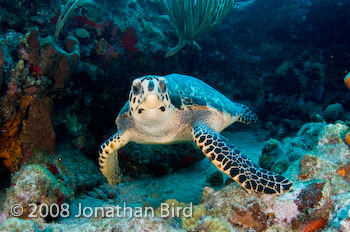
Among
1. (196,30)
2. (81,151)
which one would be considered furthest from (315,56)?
(81,151)

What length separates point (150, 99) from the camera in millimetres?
2826

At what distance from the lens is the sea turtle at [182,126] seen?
2.27m

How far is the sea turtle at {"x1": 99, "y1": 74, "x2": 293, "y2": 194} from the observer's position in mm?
2273

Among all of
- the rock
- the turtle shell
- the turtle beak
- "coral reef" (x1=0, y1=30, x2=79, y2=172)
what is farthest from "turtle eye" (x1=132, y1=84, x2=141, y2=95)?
the rock

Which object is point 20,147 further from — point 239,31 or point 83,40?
point 239,31

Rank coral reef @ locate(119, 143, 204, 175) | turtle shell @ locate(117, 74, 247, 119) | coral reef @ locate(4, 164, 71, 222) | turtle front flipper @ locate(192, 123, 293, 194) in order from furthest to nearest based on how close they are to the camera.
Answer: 1. coral reef @ locate(119, 143, 204, 175)
2. turtle shell @ locate(117, 74, 247, 119)
3. coral reef @ locate(4, 164, 71, 222)
4. turtle front flipper @ locate(192, 123, 293, 194)

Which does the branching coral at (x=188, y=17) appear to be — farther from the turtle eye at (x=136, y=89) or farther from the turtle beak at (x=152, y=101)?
the turtle beak at (x=152, y=101)

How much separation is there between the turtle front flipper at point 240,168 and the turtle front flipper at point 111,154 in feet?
4.59

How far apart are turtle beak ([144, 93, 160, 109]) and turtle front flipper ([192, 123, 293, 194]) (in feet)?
2.70

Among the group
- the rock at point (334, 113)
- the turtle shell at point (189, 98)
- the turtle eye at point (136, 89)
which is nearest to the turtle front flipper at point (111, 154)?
the turtle shell at point (189, 98)

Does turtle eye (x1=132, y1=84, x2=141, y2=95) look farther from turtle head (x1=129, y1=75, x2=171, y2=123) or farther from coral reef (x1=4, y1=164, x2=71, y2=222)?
coral reef (x1=4, y1=164, x2=71, y2=222)

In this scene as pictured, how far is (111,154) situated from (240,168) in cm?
245

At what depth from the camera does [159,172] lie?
4941 mm

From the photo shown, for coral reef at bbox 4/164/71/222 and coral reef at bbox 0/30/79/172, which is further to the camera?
coral reef at bbox 0/30/79/172
